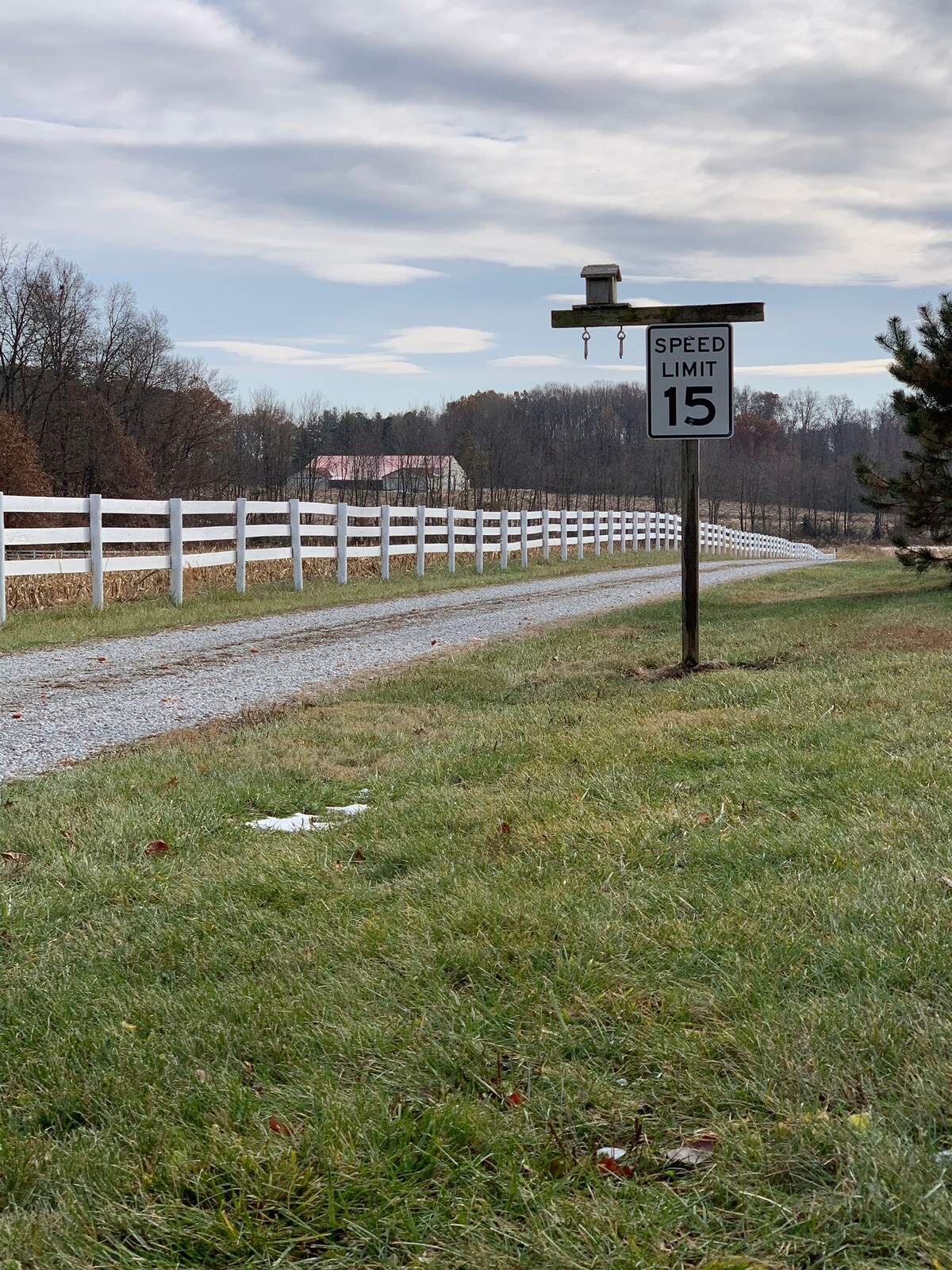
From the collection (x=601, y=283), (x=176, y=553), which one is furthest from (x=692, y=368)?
(x=176, y=553)

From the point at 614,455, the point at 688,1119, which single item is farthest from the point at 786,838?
the point at 614,455

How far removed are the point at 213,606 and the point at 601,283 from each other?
7.90 m

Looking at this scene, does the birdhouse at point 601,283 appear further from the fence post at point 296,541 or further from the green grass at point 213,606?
the fence post at point 296,541

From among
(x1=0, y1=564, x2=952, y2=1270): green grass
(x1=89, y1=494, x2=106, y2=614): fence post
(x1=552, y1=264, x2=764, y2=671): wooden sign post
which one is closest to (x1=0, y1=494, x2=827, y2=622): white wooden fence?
(x1=89, y1=494, x2=106, y2=614): fence post

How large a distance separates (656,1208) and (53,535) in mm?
12924

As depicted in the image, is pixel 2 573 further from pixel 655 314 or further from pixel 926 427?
pixel 926 427

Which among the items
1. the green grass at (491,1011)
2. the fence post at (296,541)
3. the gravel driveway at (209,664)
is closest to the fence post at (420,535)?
the fence post at (296,541)

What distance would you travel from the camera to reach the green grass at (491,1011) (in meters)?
2.12

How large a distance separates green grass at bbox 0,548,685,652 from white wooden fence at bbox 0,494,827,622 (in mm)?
349

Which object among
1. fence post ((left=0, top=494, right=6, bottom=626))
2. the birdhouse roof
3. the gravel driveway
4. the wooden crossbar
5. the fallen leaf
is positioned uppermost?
the birdhouse roof

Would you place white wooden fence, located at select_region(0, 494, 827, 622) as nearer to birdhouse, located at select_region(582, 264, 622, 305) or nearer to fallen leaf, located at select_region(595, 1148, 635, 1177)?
birdhouse, located at select_region(582, 264, 622, 305)

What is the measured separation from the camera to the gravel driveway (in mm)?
7188

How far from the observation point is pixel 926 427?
15102 millimetres

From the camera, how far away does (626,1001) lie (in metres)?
2.86
